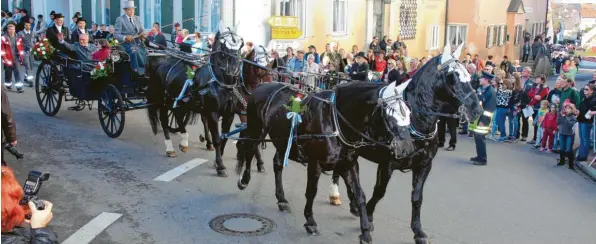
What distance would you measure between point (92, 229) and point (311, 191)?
263cm

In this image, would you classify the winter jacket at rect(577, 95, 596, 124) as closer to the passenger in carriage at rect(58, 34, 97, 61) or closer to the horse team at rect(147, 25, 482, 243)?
the horse team at rect(147, 25, 482, 243)

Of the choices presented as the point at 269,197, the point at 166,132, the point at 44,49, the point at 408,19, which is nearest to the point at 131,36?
the point at 44,49

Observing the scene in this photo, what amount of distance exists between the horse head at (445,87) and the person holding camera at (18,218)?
13.6 ft

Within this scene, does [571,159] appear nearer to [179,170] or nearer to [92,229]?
[179,170]

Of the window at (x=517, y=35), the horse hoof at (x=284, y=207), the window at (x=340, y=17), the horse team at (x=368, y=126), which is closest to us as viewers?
the horse team at (x=368, y=126)

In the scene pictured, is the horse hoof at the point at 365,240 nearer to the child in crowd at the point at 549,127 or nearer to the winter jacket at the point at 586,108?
the winter jacket at the point at 586,108

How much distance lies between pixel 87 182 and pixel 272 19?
1118cm

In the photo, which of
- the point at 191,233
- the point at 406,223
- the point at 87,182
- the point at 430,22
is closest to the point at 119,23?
the point at 87,182

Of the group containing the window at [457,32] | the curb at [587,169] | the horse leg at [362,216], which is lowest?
the curb at [587,169]

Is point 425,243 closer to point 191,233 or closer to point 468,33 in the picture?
point 191,233

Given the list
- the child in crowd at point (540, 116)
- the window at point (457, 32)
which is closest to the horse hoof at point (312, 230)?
the child in crowd at point (540, 116)

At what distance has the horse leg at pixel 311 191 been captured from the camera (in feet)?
22.6

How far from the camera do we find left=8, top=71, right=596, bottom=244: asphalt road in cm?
714

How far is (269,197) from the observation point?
847 centimetres
